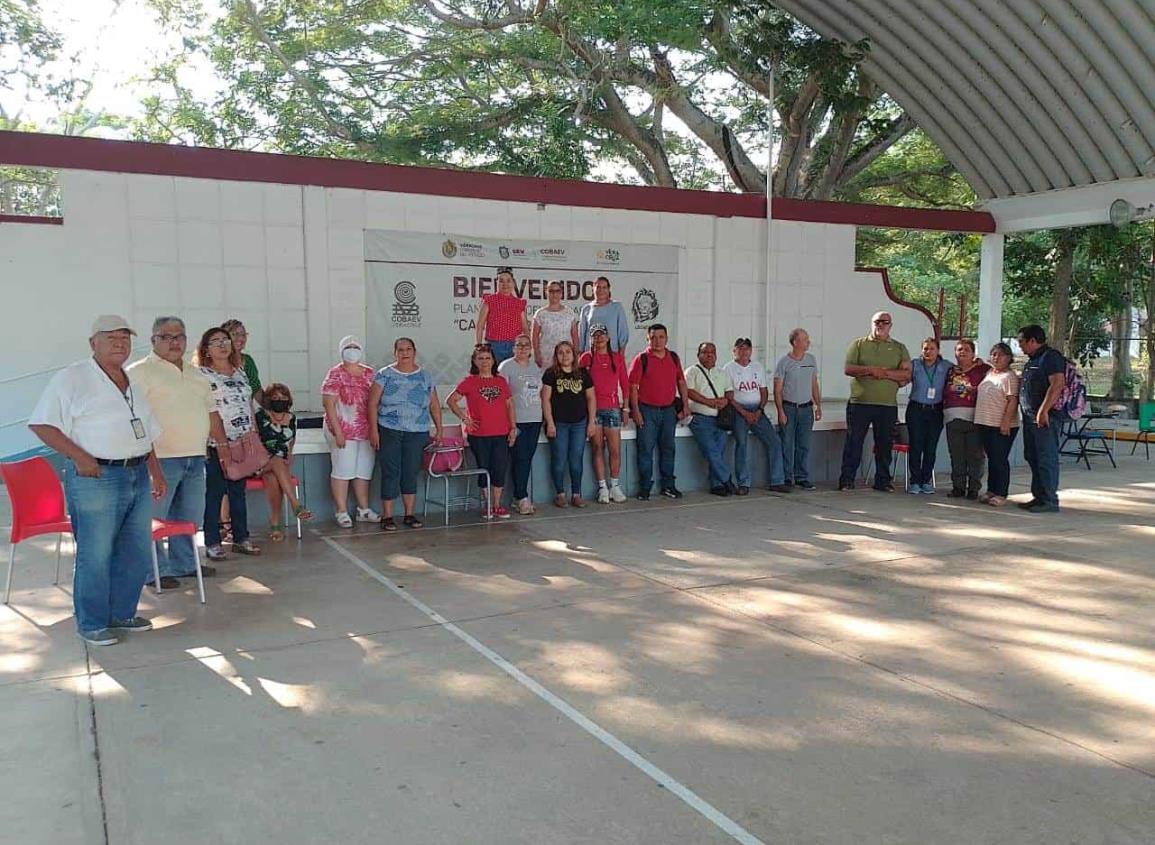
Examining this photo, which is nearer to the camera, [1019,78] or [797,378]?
[797,378]

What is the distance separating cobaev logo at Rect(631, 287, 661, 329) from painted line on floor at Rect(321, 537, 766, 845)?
702 centimetres

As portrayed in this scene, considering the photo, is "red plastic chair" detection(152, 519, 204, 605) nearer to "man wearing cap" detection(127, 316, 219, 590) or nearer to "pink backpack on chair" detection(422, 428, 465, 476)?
"man wearing cap" detection(127, 316, 219, 590)

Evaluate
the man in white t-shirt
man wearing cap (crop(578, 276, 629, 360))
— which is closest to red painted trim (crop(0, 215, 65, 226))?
man wearing cap (crop(578, 276, 629, 360))

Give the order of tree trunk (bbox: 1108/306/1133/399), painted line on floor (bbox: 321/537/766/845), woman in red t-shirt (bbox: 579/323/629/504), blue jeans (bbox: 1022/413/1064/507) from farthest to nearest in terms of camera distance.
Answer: tree trunk (bbox: 1108/306/1133/399) → woman in red t-shirt (bbox: 579/323/629/504) → blue jeans (bbox: 1022/413/1064/507) → painted line on floor (bbox: 321/537/766/845)

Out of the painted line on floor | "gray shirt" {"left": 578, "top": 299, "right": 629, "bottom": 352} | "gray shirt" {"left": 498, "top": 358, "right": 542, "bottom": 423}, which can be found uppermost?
"gray shirt" {"left": 578, "top": 299, "right": 629, "bottom": 352}

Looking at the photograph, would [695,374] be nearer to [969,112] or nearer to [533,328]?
[533,328]

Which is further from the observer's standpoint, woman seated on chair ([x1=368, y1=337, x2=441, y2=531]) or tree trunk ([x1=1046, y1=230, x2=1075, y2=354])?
tree trunk ([x1=1046, y1=230, x2=1075, y2=354])

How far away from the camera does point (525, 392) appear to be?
8.52 metres

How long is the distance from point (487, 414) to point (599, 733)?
15.1 feet

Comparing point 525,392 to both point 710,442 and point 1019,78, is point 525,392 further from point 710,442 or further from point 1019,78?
point 1019,78

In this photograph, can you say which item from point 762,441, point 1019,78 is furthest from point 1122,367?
point 762,441

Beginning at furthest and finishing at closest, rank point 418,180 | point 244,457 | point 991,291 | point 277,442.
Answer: point 991,291
point 418,180
point 277,442
point 244,457

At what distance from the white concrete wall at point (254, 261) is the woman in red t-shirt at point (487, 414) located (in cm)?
304

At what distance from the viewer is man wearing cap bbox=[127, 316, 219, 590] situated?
18.5 ft
